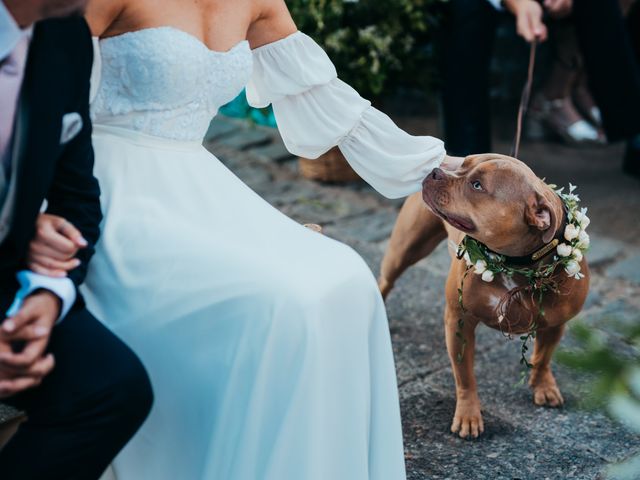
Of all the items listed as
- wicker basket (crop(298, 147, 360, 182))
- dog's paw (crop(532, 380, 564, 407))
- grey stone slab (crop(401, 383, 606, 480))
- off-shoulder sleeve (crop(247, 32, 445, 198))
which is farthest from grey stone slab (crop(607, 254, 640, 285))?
off-shoulder sleeve (crop(247, 32, 445, 198))

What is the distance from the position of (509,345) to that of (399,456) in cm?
140

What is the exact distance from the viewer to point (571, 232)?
245 cm

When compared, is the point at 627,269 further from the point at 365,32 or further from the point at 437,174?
the point at 437,174

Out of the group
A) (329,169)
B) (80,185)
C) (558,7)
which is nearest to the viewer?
(80,185)

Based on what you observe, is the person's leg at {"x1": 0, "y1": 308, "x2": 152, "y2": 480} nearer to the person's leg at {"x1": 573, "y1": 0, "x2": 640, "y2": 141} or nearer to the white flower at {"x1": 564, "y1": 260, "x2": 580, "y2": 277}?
the white flower at {"x1": 564, "y1": 260, "x2": 580, "y2": 277}

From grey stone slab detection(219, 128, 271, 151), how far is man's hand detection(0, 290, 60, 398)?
4055 mm

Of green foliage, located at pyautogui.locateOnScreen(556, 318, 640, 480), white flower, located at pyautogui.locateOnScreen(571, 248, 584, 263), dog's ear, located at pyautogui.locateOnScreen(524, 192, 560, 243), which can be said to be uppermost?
green foliage, located at pyautogui.locateOnScreen(556, 318, 640, 480)

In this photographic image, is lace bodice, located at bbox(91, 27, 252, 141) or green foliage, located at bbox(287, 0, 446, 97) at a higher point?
lace bodice, located at bbox(91, 27, 252, 141)

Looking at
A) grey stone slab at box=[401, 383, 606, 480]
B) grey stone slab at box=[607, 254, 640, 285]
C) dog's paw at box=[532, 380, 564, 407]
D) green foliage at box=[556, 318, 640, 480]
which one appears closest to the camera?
green foliage at box=[556, 318, 640, 480]

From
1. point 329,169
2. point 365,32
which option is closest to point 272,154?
point 329,169

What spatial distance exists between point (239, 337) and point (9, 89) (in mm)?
706

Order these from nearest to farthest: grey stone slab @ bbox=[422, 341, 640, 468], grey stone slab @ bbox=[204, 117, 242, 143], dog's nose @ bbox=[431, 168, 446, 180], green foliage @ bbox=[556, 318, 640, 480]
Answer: green foliage @ bbox=[556, 318, 640, 480]
dog's nose @ bbox=[431, 168, 446, 180]
grey stone slab @ bbox=[422, 341, 640, 468]
grey stone slab @ bbox=[204, 117, 242, 143]

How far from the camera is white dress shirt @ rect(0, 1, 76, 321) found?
165 centimetres

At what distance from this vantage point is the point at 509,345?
3469 millimetres
